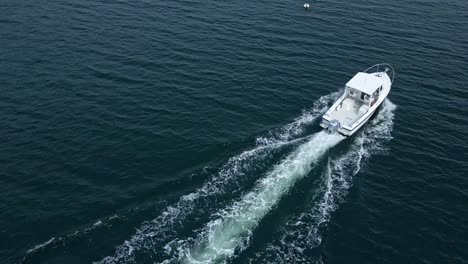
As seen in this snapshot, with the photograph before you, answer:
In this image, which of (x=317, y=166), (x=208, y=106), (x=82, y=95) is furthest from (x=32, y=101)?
(x=317, y=166)

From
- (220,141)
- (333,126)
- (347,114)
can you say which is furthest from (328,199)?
(347,114)

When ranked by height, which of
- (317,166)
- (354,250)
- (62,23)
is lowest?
(354,250)

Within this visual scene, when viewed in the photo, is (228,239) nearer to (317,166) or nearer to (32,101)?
(317,166)

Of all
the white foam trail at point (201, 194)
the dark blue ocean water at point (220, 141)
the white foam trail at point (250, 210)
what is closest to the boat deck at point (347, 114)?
the white foam trail at point (201, 194)

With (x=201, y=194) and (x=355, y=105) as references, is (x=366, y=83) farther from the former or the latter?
(x=201, y=194)

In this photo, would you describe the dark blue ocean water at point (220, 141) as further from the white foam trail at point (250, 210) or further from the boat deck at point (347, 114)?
the boat deck at point (347, 114)

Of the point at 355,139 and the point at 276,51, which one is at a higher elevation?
the point at 276,51

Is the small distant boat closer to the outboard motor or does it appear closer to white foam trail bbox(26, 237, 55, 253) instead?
the outboard motor

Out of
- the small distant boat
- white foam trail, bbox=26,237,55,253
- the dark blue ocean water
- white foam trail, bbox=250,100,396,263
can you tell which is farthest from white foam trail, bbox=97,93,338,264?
white foam trail, bbox=250,100,396,263
